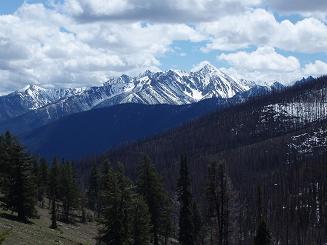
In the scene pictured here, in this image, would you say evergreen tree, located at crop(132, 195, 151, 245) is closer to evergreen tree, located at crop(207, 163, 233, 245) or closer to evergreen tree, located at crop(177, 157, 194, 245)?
evergreen tree, located at crop(177, 157, 194, 245)

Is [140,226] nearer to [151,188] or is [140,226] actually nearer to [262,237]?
[151,188]

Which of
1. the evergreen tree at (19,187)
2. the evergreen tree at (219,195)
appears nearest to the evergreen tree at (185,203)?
the evergreen tree at (219,195)

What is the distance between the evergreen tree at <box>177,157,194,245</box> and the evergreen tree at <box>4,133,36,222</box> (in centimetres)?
1706

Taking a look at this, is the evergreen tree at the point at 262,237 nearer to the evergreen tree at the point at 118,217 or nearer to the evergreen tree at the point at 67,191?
the evergreen tree at the point at 118,217

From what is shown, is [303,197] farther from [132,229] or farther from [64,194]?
[132,229]

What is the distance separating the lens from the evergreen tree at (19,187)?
185ft

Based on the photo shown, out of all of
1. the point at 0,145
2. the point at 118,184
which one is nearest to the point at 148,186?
the point at 118,184

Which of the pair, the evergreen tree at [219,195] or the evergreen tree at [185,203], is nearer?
the evergreen tree at [219,195]

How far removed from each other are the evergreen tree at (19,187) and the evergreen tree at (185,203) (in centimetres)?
1706

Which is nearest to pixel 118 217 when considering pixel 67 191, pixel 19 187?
pixel 19 187

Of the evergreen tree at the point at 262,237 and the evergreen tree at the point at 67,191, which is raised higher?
the evergreen tree at the point at 67,191

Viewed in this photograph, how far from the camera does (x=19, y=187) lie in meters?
56.9

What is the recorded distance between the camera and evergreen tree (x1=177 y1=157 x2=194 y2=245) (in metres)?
58.5

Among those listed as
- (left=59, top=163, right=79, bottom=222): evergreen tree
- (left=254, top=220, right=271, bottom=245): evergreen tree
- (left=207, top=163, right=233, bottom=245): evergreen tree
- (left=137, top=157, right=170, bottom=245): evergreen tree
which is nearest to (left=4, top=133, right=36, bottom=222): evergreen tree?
(left=137, top=157, right=170, bottom=245): evergreen tree
